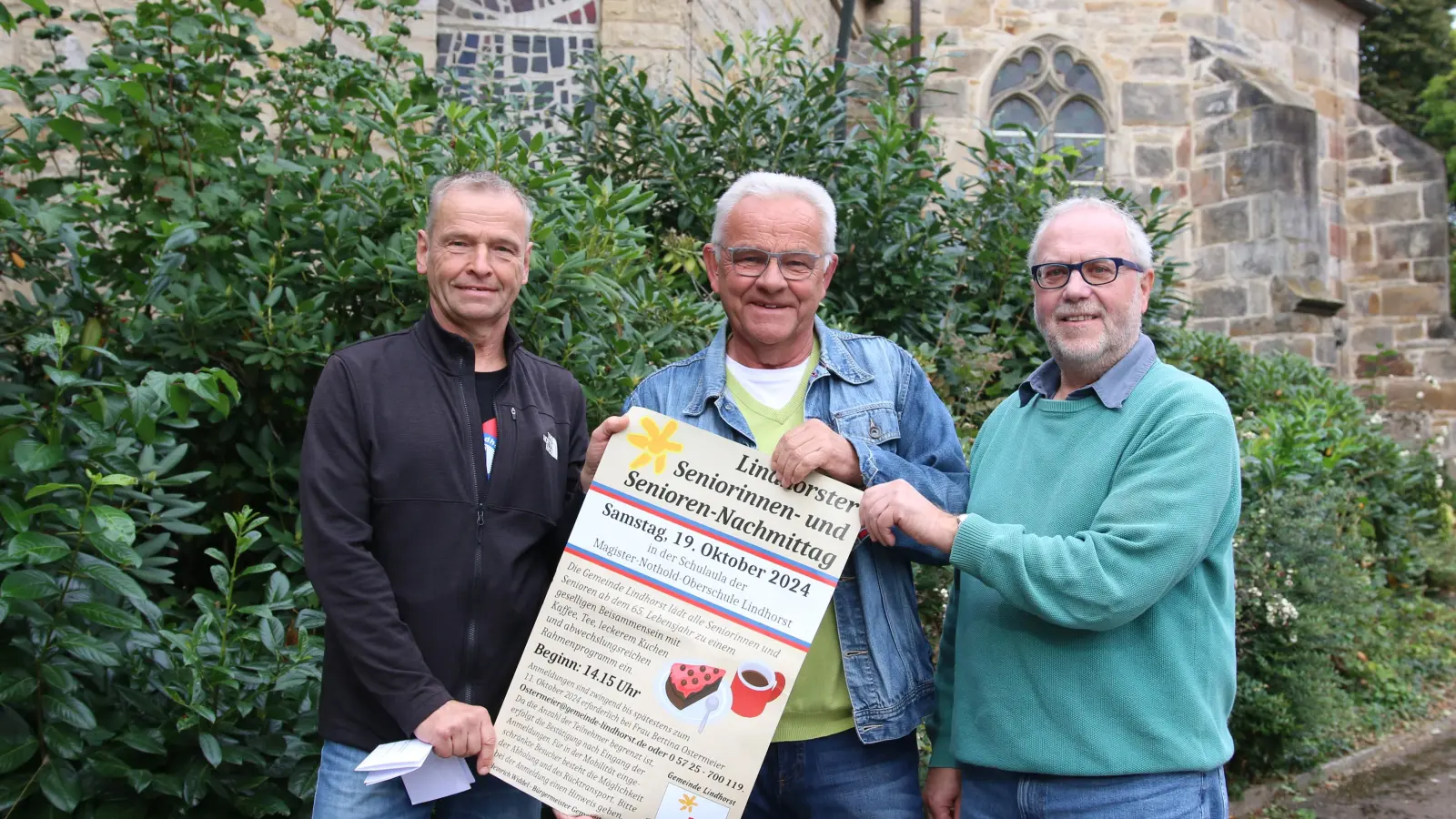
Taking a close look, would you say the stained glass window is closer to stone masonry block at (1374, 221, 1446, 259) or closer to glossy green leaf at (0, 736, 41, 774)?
glossy green leaf at (0, 736, 41, 774)

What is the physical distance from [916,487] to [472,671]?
980mm

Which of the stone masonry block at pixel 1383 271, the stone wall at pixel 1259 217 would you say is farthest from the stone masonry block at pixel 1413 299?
the stone wall at pixel 1259 217

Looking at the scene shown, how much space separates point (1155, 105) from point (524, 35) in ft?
29.8

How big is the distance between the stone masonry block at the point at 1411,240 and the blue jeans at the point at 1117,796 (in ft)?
50.4

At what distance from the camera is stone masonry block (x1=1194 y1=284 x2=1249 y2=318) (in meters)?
13.5

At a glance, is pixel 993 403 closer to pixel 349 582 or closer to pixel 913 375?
pixel 913 375

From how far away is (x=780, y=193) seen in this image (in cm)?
236

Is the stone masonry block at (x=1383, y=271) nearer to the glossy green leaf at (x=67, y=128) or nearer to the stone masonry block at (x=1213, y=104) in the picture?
the stone masonry block at (x=1213, y=104)

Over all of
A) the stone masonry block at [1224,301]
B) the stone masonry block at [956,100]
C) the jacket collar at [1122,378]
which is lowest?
the jacket collar at [1122,378]

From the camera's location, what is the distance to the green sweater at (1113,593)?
6.38ft

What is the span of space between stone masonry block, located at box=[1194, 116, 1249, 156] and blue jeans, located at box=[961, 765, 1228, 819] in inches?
517

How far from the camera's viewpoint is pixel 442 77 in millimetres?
6992

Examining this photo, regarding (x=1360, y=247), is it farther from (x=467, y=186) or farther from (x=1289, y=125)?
(x=467, y=186)

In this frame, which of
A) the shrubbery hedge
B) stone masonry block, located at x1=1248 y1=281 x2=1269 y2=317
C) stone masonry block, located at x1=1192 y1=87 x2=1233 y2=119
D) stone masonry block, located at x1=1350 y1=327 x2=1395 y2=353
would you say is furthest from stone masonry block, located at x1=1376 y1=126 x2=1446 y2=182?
the shrubbery hedge
